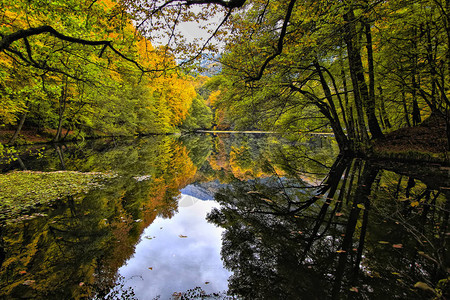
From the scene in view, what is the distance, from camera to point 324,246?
315cm

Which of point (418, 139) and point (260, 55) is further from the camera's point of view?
point (418, 139)

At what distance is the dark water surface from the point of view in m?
A: 2.37

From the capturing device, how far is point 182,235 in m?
3.97

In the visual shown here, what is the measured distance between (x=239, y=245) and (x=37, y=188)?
655cm

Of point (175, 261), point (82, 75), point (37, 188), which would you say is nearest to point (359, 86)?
point (175, 261)

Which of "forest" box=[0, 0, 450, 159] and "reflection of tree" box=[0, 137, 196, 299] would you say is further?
"forest" box=[0, 0, 450, 159]

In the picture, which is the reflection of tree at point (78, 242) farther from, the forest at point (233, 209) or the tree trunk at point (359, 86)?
the tree trunk at point (359, 86)

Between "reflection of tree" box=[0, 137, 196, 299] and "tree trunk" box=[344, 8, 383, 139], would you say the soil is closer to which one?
"tree trunk" box=[344, 8, 383, 139]

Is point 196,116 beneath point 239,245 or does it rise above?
above

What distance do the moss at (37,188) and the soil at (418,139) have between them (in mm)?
12930

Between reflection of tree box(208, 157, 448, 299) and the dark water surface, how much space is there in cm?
2

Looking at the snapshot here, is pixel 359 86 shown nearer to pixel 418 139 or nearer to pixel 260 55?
pixel 418 139

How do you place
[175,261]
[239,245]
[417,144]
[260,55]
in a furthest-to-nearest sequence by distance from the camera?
[417,144]
[260,55]
[239,245]
[175,261]

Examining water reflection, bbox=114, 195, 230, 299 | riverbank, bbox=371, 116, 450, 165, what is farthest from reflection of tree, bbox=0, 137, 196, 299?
riverbank, bbox=371, 116, 450, 165
